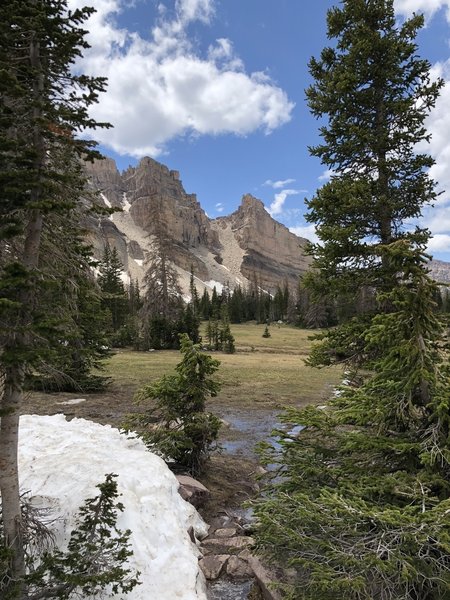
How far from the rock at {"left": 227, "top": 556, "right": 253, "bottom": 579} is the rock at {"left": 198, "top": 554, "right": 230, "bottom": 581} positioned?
11cm

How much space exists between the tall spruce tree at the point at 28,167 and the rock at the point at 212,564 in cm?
326

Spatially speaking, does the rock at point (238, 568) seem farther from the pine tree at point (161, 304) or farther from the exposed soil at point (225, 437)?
the pine tree at point (161, 304)

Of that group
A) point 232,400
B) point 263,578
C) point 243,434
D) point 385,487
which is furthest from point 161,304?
point 385,487

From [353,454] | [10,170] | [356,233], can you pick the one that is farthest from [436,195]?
[10,170]

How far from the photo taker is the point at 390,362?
525 centimetres

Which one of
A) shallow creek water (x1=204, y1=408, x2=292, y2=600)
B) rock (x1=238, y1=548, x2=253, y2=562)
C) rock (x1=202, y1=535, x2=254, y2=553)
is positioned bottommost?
shallow creek water (x1=204, y1=408, x2=292, y2=600)

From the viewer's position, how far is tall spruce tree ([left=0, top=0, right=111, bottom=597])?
4516 mm

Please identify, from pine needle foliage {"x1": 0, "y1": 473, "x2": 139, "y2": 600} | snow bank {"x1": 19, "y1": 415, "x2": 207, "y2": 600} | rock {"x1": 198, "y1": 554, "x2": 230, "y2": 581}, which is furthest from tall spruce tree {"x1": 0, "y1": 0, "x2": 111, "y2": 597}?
rock {"x1": 198, "y1": 554, "x2": 230, "y2": 581}

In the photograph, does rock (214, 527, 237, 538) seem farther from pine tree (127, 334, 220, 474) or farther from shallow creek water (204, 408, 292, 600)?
pine tree (127, 334, 220, 474)

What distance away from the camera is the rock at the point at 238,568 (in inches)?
263

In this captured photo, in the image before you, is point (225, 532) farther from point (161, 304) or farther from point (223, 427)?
point (161, 304)

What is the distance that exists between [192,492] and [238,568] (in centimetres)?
252

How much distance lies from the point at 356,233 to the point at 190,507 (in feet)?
23.9

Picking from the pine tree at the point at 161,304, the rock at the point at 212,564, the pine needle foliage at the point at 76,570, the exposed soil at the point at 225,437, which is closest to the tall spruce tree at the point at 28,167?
the pine needle foliage at the point at 76,570
